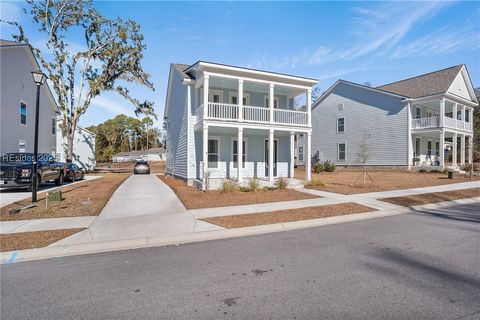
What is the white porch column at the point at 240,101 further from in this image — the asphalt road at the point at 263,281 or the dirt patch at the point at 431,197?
the asphalt road at the point at 263,281

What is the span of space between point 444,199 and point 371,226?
6172mm

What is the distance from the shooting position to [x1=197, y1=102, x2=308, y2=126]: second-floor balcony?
15058 millimetres

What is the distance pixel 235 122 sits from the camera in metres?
15.0

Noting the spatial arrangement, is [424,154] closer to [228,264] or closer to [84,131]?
[228,264]

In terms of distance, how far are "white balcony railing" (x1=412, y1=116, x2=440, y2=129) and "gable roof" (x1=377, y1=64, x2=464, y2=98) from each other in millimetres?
2141

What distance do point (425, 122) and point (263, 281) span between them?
26.9 metres

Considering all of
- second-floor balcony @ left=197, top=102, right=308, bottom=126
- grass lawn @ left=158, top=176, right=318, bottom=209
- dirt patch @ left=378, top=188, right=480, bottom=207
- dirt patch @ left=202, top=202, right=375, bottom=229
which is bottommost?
dirt patch @ left=202, top=202, right=375, bottom=229

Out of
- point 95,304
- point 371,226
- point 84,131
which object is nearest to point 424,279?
point 371,226

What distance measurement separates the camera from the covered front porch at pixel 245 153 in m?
16.6

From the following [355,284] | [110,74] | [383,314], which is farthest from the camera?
[110,74]

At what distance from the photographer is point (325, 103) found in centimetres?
3189

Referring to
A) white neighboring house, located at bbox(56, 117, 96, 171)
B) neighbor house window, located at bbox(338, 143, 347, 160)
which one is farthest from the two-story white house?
white neighboring house, located at bbox(56, 117, 96, 171)

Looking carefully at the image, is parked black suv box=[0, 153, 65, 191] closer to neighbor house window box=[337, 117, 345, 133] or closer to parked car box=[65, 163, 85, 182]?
parked car box=[65, 163, 85, 182]

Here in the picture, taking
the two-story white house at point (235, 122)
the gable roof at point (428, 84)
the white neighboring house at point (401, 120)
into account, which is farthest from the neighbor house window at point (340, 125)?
the two-story white house at point (235, 122)
